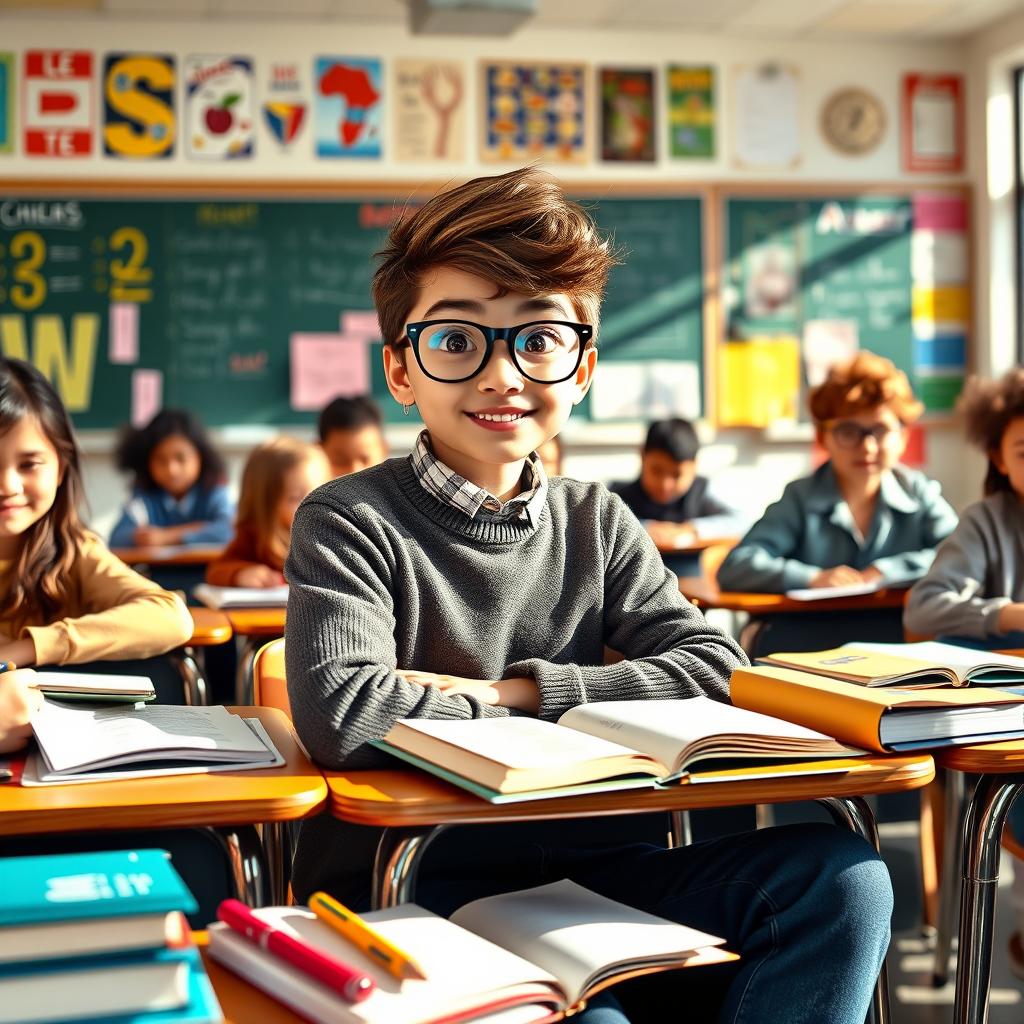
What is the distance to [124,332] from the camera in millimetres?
5645

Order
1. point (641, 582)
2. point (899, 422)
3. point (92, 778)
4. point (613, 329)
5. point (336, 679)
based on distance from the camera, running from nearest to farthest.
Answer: point (92, 778) → point (336, 679) → point (641, 582) → point (899, 422) → point (613, 329)

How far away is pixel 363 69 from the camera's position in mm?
5707

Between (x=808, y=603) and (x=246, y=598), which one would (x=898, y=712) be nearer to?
(x=808, y=603)

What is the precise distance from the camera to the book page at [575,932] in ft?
3.52

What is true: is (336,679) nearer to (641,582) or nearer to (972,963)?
(641,582)

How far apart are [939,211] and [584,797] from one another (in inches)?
219

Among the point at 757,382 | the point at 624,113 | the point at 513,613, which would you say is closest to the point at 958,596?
the point at 513,613

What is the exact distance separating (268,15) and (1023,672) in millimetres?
4879

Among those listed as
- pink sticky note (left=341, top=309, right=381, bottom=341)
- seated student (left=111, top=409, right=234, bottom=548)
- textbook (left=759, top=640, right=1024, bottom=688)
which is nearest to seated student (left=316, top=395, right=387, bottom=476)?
seated student (left=111, top=409, right=234, bottom=548)

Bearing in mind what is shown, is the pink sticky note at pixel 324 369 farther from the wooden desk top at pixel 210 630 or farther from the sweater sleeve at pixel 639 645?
the sweater sleeve at pixel 639 645

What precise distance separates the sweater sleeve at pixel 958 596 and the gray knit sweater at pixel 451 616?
0.92 metres

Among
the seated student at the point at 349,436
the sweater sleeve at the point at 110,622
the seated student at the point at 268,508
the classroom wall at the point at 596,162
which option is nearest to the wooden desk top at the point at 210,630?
the sweater sleeve at the point at 110,622

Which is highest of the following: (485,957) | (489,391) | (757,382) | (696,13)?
(696,13)

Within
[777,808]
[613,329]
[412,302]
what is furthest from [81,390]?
[412,302]
